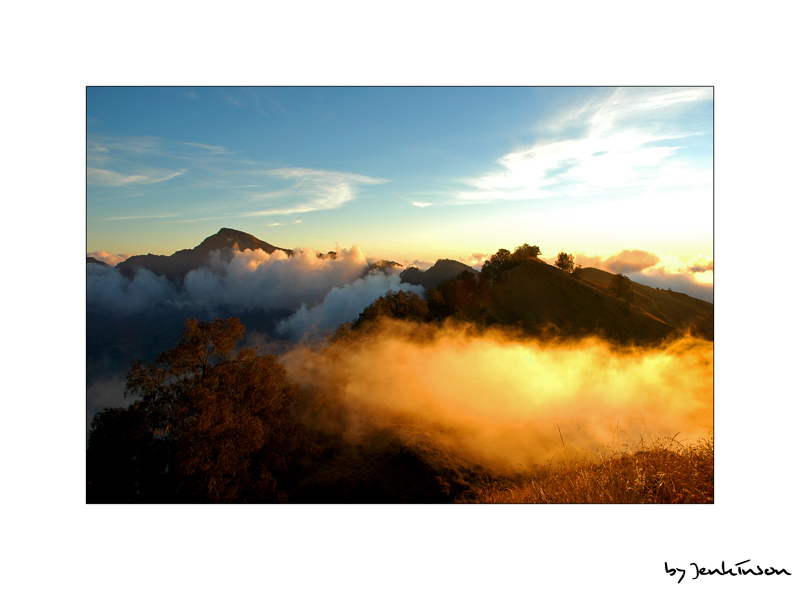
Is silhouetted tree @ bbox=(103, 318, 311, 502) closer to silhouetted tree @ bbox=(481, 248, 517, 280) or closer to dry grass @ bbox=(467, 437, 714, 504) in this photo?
dry grass @ bbox=(467, 437, 714, 504)

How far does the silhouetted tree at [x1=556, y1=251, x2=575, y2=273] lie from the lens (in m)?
6.49

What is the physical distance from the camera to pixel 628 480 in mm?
3949

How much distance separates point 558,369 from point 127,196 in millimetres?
9260

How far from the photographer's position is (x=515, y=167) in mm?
5664

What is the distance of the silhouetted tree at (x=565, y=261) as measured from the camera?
649 centimetres

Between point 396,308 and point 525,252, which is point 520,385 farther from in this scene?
point 396,308

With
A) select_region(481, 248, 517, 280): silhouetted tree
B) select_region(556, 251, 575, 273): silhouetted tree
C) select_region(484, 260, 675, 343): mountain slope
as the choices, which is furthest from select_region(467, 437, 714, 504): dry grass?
select_region(481, 248, 517, 280): silhouetted tree

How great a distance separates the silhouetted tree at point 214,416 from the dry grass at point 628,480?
3.66 metres

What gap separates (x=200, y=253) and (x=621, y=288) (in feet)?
32.1

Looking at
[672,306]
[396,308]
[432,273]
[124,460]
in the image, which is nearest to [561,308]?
[672,306]

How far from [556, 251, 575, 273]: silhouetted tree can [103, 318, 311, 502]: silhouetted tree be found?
20.2 feet

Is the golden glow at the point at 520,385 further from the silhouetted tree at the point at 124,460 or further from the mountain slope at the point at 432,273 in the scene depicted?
the silhouetted tree at the point at 124,460

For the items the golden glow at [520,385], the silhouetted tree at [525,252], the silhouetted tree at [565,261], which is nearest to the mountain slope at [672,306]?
the golden glow at [520,385]
